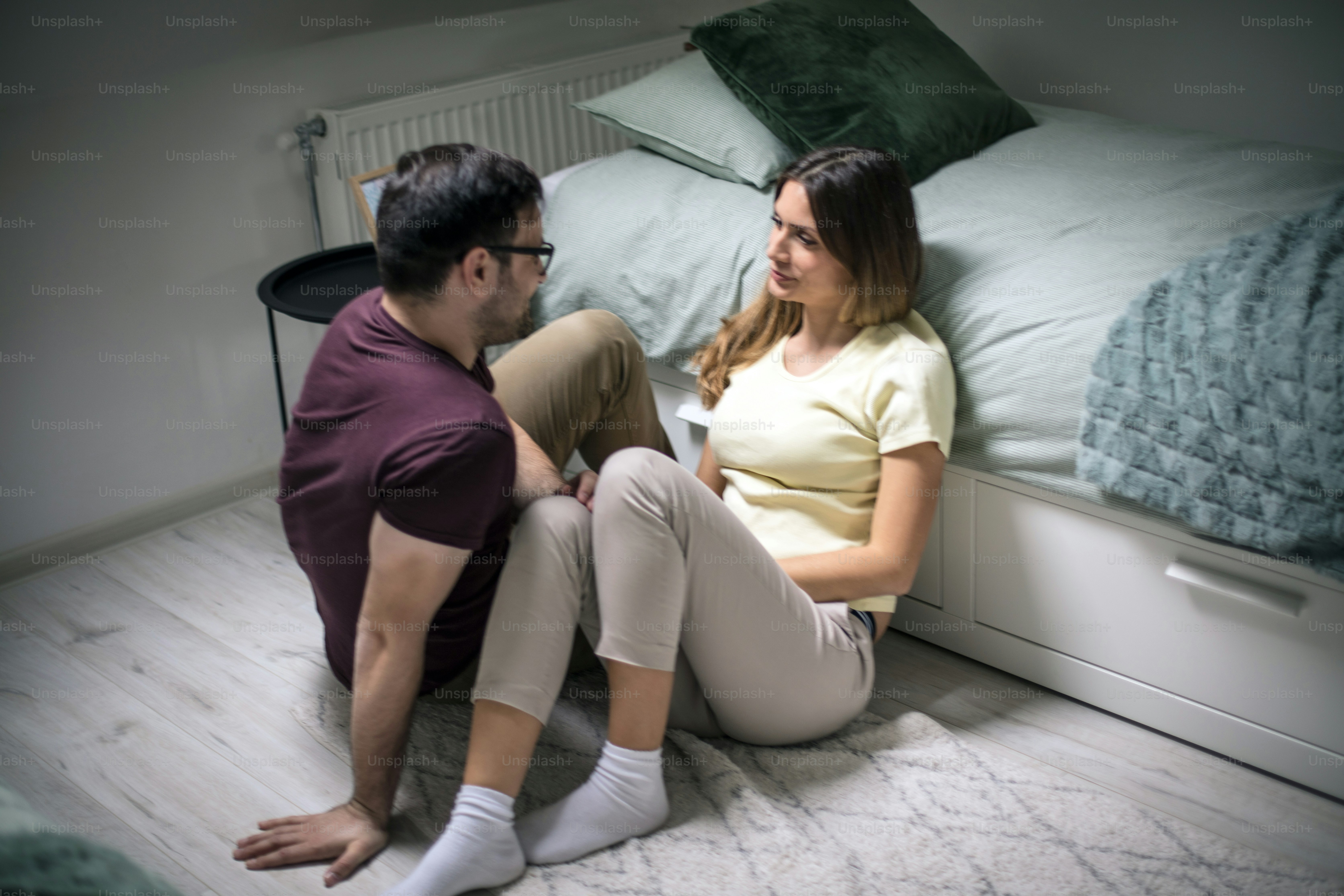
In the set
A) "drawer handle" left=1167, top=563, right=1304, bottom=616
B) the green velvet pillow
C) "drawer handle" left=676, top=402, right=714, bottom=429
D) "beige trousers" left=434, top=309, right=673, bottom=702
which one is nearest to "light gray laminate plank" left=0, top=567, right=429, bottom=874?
"beige trousers" left=434, top=309, right=673, bottom=702

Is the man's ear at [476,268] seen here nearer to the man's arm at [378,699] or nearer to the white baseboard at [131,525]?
the man's arm at [378,699]

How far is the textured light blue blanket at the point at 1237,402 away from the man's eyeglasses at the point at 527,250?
2.21 feet

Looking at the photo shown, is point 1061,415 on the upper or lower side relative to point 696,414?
upper

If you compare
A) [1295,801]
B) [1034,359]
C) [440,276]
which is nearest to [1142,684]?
[1295,801]

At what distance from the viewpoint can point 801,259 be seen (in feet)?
4.50

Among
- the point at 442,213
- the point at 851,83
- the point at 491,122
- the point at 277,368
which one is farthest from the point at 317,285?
the point at 851,83

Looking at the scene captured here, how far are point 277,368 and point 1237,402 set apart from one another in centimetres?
158

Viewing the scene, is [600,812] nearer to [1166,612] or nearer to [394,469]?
[394,469]

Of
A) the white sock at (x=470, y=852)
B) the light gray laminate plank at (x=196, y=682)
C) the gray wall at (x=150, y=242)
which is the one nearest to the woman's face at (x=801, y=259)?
the white sock at (x=470, y=852)

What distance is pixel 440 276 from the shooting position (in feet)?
3.76

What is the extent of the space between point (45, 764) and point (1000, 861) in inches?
48.3

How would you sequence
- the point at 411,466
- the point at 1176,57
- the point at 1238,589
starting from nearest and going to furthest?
1. the point at 411,466
2. the point at 1238,589
3. the point at 1176,57

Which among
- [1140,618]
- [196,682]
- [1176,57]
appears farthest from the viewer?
[1176,57]

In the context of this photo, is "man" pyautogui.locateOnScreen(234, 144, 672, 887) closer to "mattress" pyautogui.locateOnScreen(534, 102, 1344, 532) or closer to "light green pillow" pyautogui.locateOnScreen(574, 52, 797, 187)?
"mattress" pyautogui.locateOnScreen(534, 102, 1344, 532)
